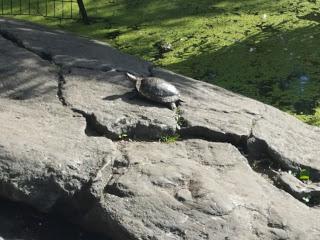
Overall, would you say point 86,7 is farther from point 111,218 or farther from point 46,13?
point 111,218

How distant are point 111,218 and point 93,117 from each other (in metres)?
0.76

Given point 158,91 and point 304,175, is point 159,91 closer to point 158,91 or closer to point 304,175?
point 158,91

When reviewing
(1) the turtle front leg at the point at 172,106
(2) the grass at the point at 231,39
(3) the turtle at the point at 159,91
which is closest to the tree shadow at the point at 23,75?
(3) the turtle at the point at 159,91

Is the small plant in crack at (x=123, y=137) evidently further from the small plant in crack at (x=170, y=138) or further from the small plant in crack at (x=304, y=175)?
the small plant in crack at (x=304, y=175)

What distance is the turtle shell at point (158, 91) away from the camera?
12.5ft

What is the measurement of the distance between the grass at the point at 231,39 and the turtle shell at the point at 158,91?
113 centimetres

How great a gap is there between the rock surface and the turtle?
0.05m

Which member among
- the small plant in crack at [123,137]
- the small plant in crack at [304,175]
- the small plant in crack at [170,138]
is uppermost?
the small plant in crack at [123,137]

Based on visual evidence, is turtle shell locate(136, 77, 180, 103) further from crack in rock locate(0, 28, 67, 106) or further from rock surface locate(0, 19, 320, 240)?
crack in rock locate(0, 28, 67, 106)

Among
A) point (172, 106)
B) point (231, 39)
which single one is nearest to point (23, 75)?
point (172, 106)

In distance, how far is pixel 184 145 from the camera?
3557mm

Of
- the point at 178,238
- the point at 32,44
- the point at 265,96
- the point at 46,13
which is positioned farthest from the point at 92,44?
the point at 178,238

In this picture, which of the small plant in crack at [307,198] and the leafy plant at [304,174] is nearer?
the small plant in crack at [307,198]

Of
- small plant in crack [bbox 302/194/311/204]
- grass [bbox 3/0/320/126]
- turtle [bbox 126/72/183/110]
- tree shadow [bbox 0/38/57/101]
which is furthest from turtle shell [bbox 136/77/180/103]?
grass [bbox 3/0/320/126]
